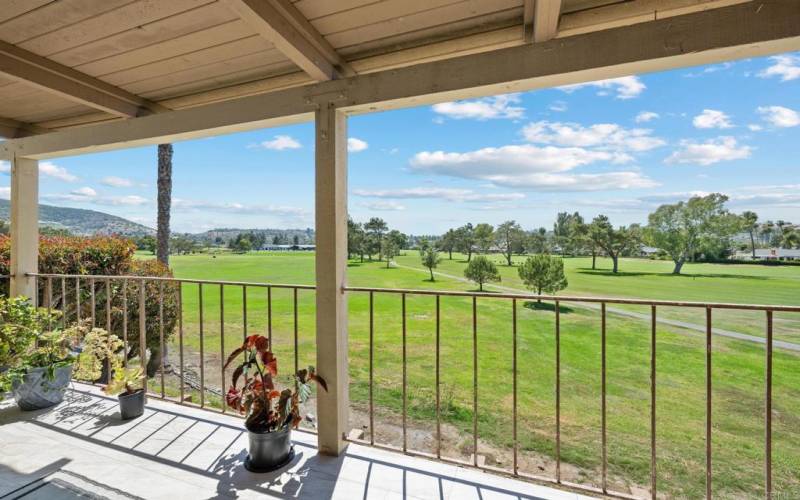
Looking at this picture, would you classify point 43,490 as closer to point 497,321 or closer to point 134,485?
point 134,485

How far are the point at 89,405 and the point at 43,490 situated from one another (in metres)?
1.06

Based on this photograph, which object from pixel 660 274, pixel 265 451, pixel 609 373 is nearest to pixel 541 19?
pixel 265 451

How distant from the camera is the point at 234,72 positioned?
2115 mm

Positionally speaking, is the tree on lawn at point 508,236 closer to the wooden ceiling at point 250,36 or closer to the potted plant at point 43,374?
the wooden ceiling at point 250,36

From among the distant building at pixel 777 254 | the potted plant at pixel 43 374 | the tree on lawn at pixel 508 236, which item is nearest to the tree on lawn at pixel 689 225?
the distant building at pixel 777 254

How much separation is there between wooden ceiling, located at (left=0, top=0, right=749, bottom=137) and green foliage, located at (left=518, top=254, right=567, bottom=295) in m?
15.1

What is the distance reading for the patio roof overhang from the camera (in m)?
1.43

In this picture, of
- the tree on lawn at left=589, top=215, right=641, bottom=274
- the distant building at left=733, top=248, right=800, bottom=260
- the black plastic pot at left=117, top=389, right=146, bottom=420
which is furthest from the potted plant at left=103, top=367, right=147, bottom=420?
the tree on lawn at left=589, top=215, right=641, bottom=274

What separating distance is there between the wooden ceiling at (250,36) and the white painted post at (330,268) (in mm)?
307

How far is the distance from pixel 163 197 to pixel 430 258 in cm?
1603

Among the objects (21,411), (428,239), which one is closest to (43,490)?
(21,411)

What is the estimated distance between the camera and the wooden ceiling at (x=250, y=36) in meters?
1.47

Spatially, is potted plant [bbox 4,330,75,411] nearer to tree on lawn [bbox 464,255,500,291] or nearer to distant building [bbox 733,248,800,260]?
distant building [bbox 733,248,800,260]

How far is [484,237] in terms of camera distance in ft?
57.0
